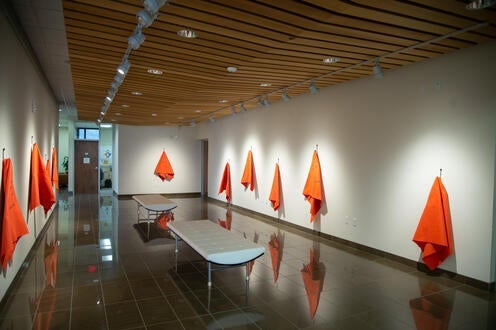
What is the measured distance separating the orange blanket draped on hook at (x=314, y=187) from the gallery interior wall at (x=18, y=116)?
448cm

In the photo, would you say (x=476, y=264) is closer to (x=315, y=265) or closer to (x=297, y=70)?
(x=315, y=265)

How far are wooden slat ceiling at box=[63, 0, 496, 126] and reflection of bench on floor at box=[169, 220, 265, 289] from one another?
2308 mm

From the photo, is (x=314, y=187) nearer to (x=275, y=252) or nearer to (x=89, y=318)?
(x=275, y=252)

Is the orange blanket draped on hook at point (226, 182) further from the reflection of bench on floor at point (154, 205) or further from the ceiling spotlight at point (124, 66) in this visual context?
the ceiling spotlight at point (124, 66)

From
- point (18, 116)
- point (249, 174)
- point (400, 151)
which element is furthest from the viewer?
point (249, 174)

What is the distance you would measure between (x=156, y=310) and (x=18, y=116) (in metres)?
2.90

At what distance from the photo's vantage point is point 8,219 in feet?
11.0

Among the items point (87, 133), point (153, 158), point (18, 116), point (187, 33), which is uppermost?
point (187, 33)

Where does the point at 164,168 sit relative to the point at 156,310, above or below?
above

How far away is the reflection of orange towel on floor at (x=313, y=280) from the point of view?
3.66m

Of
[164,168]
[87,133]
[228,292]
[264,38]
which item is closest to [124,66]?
[264,38]

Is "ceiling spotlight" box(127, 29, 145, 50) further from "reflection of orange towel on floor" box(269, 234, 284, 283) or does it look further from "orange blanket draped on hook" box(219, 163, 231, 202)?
"orange blanket draped on hook" box(219, 163, 231, 202)

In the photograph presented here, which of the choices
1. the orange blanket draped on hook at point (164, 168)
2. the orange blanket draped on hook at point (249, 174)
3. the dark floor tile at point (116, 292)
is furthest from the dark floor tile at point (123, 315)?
the orange blanket draped on hook at point (164, 168)

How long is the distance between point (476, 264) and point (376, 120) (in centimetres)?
239
